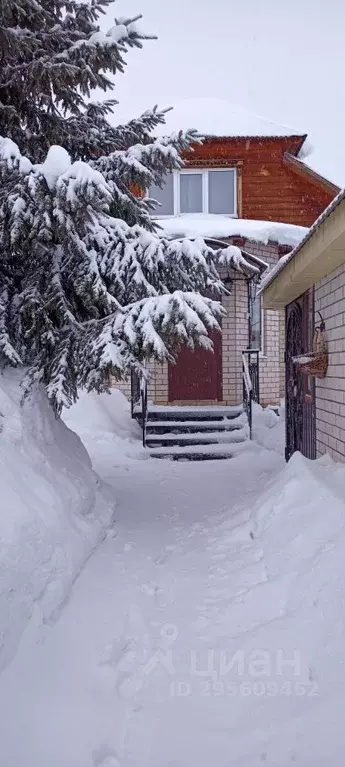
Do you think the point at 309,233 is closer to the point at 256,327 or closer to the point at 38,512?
the point at 38,512

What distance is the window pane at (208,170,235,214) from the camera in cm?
1280

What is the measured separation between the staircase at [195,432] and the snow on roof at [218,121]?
6224 mm

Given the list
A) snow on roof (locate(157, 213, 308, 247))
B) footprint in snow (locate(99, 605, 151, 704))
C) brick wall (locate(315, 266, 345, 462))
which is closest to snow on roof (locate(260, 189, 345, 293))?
brick wall (locate(315, 266, 345, 462))

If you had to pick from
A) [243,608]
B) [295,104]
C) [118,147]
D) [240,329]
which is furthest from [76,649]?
[295,104]

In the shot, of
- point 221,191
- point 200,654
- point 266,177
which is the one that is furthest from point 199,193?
point 200,654

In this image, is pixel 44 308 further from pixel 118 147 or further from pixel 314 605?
pixel 314 605

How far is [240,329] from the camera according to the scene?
1193 centimetres

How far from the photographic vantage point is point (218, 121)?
13.4 metres

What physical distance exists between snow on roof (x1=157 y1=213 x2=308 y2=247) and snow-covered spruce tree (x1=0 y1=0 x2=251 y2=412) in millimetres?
5601

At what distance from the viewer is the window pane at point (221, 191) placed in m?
12.8

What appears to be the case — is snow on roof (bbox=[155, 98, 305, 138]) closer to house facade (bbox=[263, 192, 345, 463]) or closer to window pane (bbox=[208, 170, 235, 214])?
window pane (bbox=[208, 170, 235, 214])

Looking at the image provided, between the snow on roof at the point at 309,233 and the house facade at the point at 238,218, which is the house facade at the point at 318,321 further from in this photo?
the house facade at the point at 238,218

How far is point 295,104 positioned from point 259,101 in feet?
16.4

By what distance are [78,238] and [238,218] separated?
27.8 ft
